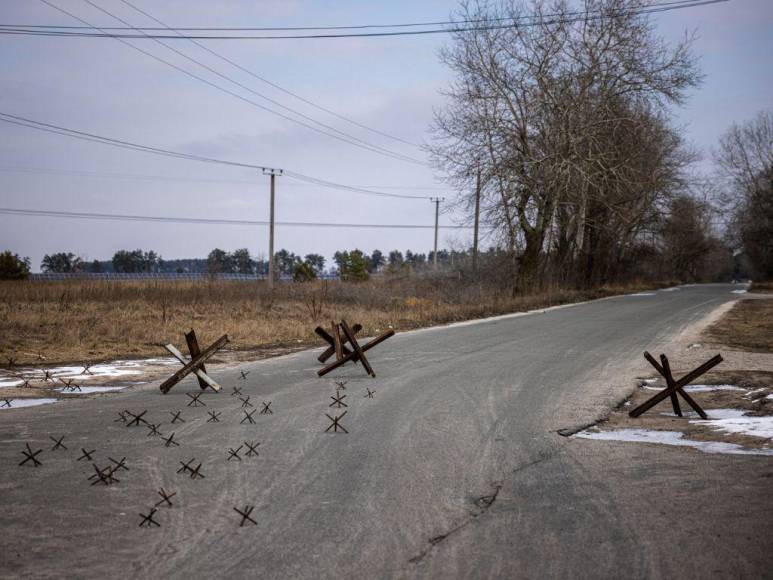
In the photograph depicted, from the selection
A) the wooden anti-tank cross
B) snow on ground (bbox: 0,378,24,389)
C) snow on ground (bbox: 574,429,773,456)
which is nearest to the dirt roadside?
snow on ground (bbox: 574,429,773,456)

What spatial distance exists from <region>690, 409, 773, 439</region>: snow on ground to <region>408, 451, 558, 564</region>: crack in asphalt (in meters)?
2.24

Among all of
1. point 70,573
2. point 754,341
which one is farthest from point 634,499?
point 754,341

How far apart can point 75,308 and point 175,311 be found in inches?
121

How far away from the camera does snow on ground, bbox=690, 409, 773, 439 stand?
719 cm

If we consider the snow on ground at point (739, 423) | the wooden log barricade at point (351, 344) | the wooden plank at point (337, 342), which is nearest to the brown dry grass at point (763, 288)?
the wooden log barricade at point (351, 344)

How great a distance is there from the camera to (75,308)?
22828 mm

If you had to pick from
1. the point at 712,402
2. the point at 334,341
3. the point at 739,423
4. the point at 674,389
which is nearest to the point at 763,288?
the point at 712,402

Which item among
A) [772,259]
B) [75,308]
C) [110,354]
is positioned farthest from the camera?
[772,259]

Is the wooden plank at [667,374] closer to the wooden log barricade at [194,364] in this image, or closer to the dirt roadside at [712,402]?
the dirt roadside at [712,402]

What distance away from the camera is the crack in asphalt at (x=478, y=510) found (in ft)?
14.2

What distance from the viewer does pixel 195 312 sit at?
78.5 feet

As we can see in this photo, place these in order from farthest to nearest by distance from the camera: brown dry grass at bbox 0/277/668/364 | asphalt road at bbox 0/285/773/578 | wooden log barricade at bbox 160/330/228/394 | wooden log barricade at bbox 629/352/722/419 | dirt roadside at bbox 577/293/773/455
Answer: brown dry grass at bbox 0/277/668/364 < wooden log barricade at bbox 160/330/228/394 < wooden log barricade at bbox 629/352/722/419 < dirt roadside at bbox 577/293/773/455 < asphalt road at bbox 0/285/773/578

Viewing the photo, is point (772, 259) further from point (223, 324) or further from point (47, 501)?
point (47, 501)

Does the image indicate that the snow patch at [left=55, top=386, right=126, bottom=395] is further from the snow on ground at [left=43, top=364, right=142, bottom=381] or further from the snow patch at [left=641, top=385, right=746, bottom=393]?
the snow patch at [left=641, top=385, right=746, bottom=393]
